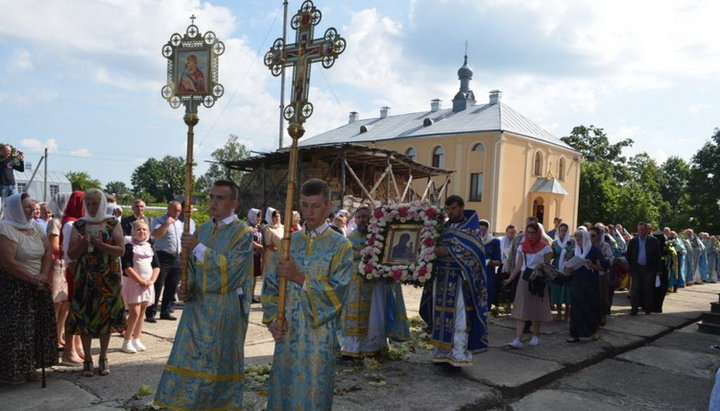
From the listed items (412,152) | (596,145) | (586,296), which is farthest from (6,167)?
(596,145)

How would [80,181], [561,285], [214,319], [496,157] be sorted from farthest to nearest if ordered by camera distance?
[80,181], [496,157], [561,285], [214,319]

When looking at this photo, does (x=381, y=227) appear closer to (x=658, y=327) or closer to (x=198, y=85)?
(x=198, y=85)

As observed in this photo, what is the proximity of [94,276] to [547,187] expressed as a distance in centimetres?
3934

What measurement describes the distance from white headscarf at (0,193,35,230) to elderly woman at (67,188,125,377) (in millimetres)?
451

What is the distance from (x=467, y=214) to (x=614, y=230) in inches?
408

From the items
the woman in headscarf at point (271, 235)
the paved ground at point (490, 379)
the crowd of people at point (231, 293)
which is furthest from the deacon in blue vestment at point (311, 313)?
the woman in headscarf at point (271, 235)

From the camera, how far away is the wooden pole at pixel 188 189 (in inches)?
170

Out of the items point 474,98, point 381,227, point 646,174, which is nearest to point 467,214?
point 381,227

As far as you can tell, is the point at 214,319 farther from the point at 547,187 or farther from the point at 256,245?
the point at 547,187

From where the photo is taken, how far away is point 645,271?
12297mm

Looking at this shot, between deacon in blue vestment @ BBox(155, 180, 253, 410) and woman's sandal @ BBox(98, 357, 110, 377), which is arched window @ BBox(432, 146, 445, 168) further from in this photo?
deacon in blue vestment @ BBox(155, 180, 253, 410)

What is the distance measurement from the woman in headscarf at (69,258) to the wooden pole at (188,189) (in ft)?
6.37

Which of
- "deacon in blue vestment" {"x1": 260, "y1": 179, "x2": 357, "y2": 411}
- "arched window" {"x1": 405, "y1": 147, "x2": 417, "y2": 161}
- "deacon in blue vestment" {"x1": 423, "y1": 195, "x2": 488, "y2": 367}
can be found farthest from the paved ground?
"arched window" {"x1": 405, "y1": 147, "x2": 417, "y2": 161}

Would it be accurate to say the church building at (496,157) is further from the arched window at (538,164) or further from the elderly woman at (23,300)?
the elderly woman at (23,300)
